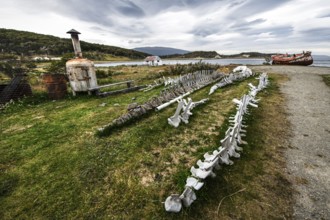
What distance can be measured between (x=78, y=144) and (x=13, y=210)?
2.37m

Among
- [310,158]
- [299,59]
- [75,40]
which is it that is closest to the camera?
[310,158]

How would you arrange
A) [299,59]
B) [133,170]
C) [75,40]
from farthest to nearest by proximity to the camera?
1. [299,59]
2. [75,40]
3. [133,170]

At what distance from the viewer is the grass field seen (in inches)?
126

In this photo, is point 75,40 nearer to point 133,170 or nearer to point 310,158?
point 133,170

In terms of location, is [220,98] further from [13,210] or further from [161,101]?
[13,210]

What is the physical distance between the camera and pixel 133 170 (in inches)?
167

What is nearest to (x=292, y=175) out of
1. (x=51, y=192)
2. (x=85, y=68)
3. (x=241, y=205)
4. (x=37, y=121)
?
(x=241, y=205)

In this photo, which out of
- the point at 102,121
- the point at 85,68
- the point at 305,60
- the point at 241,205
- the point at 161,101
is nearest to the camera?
the point at 241,205

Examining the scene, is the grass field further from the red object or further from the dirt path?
the red object

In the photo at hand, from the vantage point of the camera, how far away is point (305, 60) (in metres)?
34.9

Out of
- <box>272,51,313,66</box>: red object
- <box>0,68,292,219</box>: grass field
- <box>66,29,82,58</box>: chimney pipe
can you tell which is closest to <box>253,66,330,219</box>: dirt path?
<box>0,68,292,219</box>: grass field

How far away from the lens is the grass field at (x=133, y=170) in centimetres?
319

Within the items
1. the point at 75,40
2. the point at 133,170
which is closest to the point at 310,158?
the point at 133,170

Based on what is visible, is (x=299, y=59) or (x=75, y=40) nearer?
(x=75, y=40)
